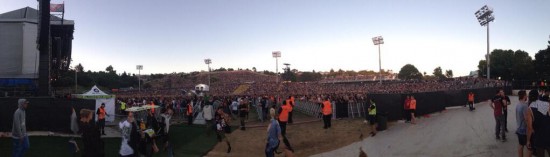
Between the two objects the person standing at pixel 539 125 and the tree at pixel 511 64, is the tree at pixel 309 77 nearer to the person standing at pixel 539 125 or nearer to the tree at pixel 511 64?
the tree at pixel 511 64

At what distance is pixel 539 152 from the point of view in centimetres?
751

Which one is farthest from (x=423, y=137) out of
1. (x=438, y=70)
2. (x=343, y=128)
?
(x=438, y=70)

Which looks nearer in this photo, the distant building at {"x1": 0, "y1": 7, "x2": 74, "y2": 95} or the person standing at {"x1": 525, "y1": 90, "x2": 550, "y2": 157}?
the person standing at {"x1": 525, "y1": 90, "x2": 550, "y2": 157}

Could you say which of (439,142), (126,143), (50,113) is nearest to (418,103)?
(439,142)

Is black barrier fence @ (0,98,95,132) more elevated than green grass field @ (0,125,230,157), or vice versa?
black barrier fence @ (0,98,95,132)

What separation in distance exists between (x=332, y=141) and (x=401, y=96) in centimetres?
614

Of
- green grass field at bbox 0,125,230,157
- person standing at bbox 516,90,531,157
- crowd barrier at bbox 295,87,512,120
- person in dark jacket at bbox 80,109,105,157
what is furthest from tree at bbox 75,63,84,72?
person standing at bbox 516,90,531,157

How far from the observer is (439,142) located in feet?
43.9

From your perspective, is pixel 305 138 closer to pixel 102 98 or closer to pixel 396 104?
pixel 396 104

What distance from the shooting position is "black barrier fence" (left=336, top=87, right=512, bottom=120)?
1969 centimetres

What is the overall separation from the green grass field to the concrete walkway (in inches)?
186

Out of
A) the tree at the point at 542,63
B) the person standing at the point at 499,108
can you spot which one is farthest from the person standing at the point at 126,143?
the tree at the point at 542,63

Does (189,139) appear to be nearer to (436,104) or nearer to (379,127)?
(379,127)

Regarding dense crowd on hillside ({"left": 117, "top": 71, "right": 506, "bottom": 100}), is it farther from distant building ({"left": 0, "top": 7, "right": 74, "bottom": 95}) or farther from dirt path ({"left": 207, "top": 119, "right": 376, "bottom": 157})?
distant building ({"left": 0, "top": 7, "right": 74, "bottom": 95})
